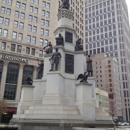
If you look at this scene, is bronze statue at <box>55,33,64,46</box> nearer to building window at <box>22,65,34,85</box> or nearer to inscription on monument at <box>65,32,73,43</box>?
inscription on monument at <box>65,32,73,43</box>

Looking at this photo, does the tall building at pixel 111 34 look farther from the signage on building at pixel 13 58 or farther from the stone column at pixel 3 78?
the stone column at pixel 3 78

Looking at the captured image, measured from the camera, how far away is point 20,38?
164 feet

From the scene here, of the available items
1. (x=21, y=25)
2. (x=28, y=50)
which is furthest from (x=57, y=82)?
(x=21, y=25)

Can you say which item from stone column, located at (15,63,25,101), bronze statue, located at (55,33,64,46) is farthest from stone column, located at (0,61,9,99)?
bronze statue, located at (55,33,64,46)

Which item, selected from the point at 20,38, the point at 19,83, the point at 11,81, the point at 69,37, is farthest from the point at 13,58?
the point at 69,37

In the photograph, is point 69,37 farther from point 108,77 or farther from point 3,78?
point 108,77

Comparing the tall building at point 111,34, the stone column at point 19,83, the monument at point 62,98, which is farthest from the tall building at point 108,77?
the monument at point 62,98

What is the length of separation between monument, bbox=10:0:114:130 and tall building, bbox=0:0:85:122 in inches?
1038

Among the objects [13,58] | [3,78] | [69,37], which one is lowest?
[3,78]

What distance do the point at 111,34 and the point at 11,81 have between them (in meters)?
107

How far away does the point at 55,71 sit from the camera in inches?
695

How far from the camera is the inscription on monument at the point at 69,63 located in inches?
783

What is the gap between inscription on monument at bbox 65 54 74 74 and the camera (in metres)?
19.9

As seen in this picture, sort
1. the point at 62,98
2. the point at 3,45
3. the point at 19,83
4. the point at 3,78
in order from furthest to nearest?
the point at 3,45
the point at 19,83
the point at 3,78
the point at 62,98
